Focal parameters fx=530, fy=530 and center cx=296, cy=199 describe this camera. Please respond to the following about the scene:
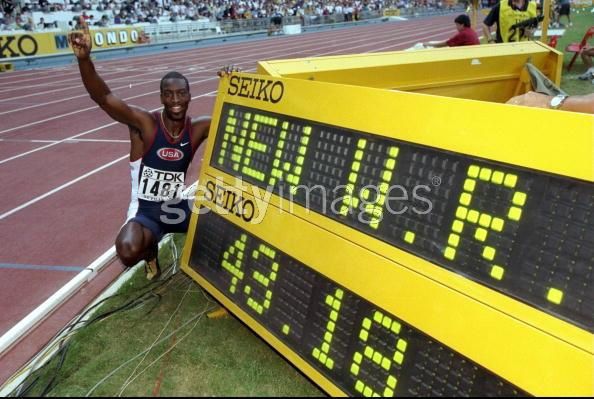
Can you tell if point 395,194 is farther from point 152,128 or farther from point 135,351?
point 152,128

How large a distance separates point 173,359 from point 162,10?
105 ft

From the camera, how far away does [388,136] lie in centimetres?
209

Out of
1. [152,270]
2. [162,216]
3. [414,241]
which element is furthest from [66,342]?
[414,241]

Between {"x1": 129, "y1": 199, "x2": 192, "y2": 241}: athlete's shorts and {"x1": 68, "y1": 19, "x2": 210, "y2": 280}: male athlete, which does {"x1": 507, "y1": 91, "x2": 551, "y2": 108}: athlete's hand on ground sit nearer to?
{"x1": 68, "y1": 19, "x2": 210, "y2": 280}: male athlete

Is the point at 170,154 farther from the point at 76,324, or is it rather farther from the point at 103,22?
the point at 103,22

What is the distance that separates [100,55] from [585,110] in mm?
22992

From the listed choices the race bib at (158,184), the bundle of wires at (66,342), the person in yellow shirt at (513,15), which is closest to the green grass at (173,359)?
the bundle of wires at (66,342)

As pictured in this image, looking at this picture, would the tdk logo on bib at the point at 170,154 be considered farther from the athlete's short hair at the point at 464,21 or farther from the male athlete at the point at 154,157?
the athlete's short hair at the point at 464,21

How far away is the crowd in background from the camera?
81.4 ft

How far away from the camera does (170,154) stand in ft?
12.2

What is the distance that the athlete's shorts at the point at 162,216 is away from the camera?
3748 mm

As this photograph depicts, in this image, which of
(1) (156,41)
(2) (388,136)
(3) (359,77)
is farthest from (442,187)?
(1) (156,41)

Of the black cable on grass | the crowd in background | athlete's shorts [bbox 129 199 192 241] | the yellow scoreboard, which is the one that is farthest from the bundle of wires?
the crowd in background

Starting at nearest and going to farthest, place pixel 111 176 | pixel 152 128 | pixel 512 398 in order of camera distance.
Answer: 1. pixel 512 398
2. pixel 152 128
3. pixel 111 176
